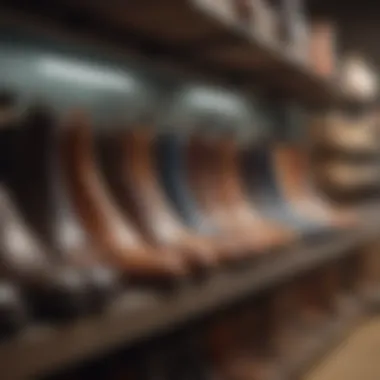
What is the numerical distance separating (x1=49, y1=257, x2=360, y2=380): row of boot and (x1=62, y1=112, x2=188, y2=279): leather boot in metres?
0.15

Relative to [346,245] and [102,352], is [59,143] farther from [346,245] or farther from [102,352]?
[346,245]

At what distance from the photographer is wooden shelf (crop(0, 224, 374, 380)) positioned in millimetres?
726

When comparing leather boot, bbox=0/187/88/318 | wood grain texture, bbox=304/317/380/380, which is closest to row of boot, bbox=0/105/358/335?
leather boot, bbox=0/187/88/318

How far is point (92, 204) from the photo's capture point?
1.22m

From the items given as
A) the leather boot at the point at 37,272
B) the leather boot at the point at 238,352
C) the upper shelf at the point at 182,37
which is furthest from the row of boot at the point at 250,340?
the upper shelf at the point at 182,37

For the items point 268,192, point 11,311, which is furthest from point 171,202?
point 11,311

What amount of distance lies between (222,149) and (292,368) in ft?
1.46

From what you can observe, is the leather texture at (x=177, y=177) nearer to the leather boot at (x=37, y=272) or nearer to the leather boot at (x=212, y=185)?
the leather boot at (x=212, y=185)

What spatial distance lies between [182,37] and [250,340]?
645 mm

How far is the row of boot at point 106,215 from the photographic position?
88cm

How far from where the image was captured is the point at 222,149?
1839mm

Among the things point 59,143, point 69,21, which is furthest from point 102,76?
point 59,143

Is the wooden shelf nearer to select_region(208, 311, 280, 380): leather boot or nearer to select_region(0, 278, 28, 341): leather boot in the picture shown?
select_region(0, 278, 28, 341): leather boot

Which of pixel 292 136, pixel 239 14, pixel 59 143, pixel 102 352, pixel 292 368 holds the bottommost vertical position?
pixel 102 352
